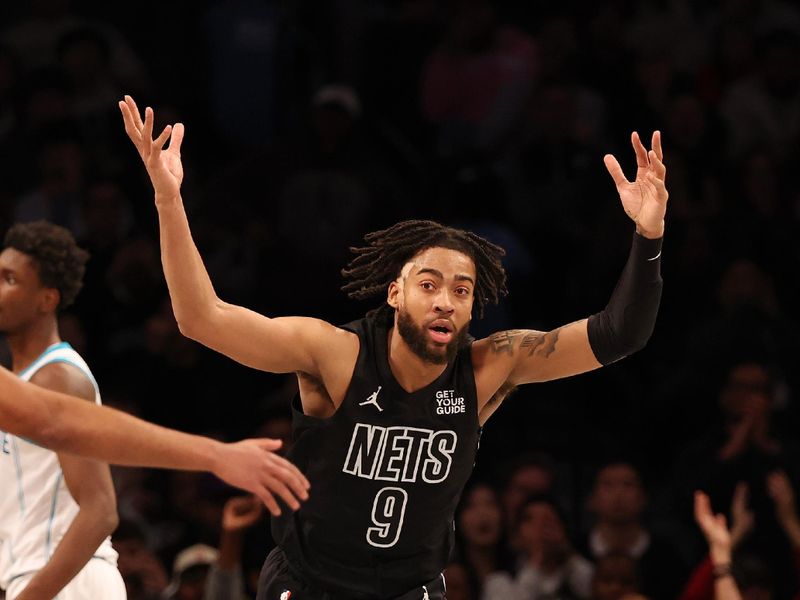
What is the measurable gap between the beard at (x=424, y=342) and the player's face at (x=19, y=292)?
1351mm

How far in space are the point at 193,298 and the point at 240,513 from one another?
2.17m

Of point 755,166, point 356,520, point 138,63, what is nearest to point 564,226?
point 755,166

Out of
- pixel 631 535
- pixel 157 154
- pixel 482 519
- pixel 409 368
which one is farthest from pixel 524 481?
pixel 157 154

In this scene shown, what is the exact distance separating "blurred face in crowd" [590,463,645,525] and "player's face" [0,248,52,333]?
10.9 feet

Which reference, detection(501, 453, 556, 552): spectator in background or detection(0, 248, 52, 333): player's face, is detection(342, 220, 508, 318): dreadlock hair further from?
detection(501, 453, 556, 552): spectator in background

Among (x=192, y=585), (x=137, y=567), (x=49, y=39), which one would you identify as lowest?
(x=192, y=585)

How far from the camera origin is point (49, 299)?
17.7 ft

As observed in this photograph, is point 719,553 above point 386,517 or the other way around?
above

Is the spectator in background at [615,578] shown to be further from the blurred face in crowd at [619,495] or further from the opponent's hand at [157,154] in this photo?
the opponent's hand at [157,154]

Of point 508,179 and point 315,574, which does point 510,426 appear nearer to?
point 508,179

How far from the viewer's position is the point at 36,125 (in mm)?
9266

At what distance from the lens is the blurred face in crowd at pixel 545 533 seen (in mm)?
7332

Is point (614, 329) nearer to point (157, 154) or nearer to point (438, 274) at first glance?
point (438, 274)

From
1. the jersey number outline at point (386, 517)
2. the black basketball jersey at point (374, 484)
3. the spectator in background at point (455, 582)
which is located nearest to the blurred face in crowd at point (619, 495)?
the spectator in background at point (455, 582)
